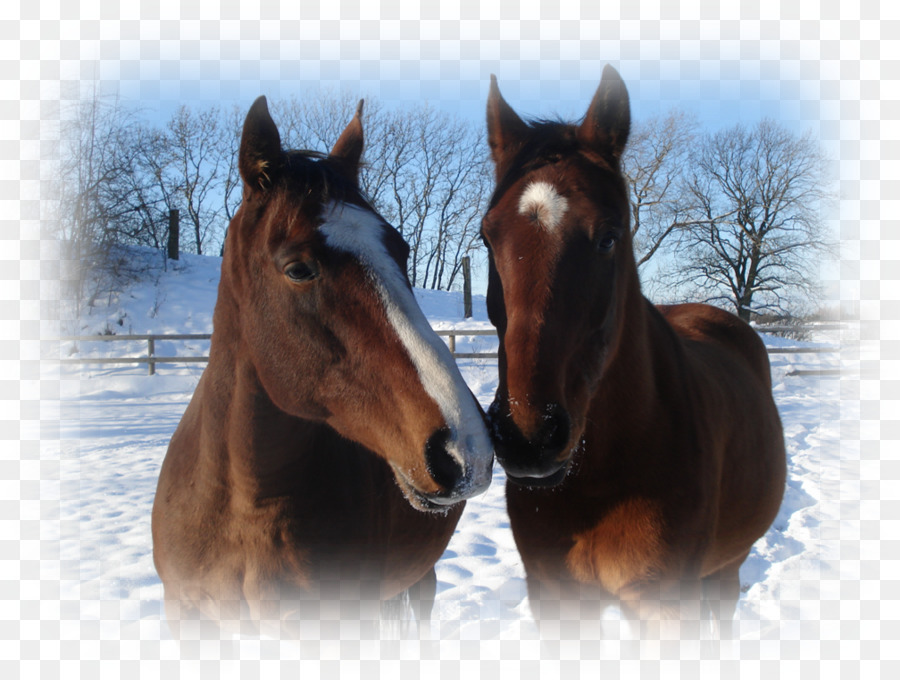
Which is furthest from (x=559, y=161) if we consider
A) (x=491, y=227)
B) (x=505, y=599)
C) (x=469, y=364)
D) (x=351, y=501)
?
(x=469, y=364)

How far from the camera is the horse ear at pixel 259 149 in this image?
7.53 feet

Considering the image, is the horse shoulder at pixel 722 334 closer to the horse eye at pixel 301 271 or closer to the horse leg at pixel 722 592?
the horse leg at pixel 722 592

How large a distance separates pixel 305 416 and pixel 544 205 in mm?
1258

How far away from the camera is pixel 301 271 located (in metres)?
2.16

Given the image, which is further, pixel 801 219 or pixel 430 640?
pixel 801 219

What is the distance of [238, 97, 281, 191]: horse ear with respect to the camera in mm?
2295

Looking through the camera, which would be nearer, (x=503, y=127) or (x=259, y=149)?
(x=259, y=149)

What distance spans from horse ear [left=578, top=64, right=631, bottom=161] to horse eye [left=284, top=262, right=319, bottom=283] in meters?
1.32

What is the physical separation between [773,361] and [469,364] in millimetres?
8054

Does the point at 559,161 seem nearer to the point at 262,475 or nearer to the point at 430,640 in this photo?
the point at 262,475

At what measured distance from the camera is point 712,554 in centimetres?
285


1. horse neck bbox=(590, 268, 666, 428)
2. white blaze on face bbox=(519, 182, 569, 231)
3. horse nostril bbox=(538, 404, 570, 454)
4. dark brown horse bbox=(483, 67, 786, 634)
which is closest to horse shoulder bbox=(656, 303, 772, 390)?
dark brown horse bbox=(483, 67, 786, 634)

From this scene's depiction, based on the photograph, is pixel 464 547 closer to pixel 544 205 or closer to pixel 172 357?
pixel 544 205

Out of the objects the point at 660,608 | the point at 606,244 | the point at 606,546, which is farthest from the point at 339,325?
the point at 660,608
